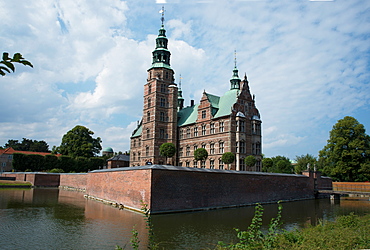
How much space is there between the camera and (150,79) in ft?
151

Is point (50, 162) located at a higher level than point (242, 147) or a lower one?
lower

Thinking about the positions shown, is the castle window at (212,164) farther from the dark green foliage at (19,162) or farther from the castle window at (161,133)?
the dark green foliage at (19,162)

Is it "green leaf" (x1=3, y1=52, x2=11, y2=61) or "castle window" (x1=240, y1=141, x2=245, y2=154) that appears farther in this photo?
"castle window" (x1=240, y1=141, x2=245, y2=154)

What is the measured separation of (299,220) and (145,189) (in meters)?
10.7

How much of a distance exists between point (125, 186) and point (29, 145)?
78.2 metres

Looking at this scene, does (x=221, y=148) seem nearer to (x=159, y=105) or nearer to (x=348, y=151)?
(x=159, y=105)

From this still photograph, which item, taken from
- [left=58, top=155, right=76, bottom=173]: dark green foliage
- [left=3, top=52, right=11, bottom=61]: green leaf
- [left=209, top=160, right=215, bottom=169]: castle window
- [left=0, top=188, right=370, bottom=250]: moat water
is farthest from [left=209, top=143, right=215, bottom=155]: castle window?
→ [left=3, top=52, right=11, bottom=61]: green leaf

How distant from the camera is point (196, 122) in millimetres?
42719

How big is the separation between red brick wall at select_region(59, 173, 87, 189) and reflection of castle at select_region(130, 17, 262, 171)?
9234 millimetres

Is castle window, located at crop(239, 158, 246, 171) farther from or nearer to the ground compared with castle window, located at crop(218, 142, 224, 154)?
nearer to the ground

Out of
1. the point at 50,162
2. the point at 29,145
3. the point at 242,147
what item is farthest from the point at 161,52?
the point at 29,145

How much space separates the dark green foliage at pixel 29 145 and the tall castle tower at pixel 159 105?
5437cm

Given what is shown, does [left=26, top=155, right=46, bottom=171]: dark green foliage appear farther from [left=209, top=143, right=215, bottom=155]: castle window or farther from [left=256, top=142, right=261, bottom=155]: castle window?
[left=256, top=142, right=261, bottom=155]: castle window

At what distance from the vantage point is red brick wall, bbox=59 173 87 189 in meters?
41.2
